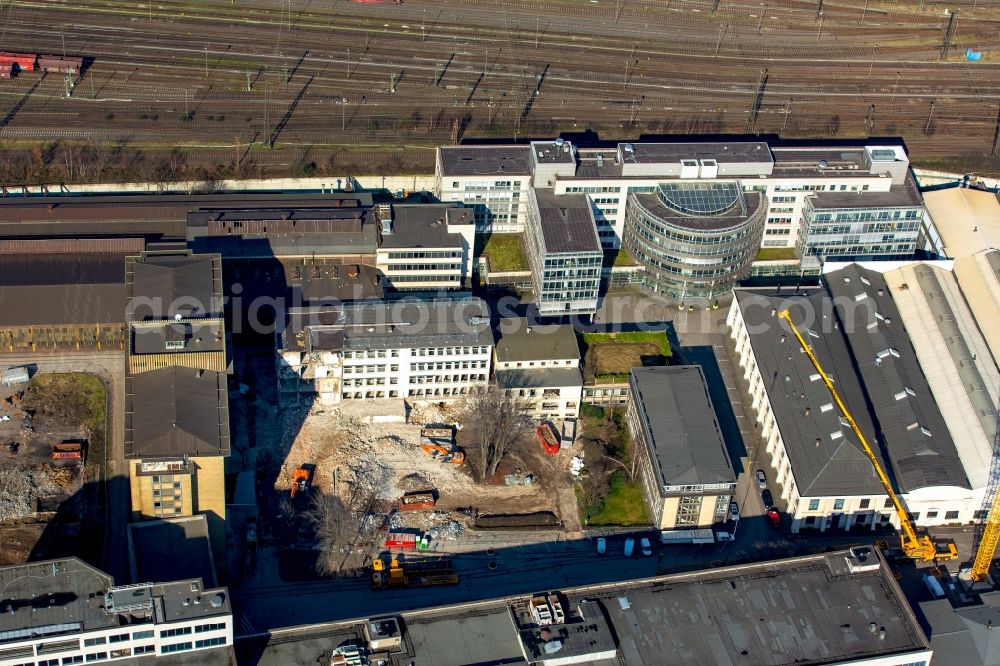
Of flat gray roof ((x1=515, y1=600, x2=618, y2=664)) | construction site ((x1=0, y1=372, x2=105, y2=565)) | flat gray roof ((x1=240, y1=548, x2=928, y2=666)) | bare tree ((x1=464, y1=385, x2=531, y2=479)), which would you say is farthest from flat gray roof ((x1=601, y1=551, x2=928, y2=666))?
construction site ((x1=0, y1=372, x2=105, y2=565))

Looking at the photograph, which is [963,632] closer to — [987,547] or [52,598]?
[987,547]

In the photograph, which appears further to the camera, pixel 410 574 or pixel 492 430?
pixel 492 430

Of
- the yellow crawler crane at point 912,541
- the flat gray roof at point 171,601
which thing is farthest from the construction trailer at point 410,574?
the yellow crawler crane at point 912,541

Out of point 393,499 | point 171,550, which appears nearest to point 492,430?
point 393,499

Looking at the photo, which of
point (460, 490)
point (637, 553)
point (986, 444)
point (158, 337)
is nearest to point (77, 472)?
point (158, 337)

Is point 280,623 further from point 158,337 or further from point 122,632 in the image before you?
point 158,337

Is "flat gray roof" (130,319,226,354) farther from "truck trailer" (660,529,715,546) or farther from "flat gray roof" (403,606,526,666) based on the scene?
"truck trailer" (660,529,715,546)

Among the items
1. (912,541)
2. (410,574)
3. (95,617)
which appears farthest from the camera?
(912,541)
